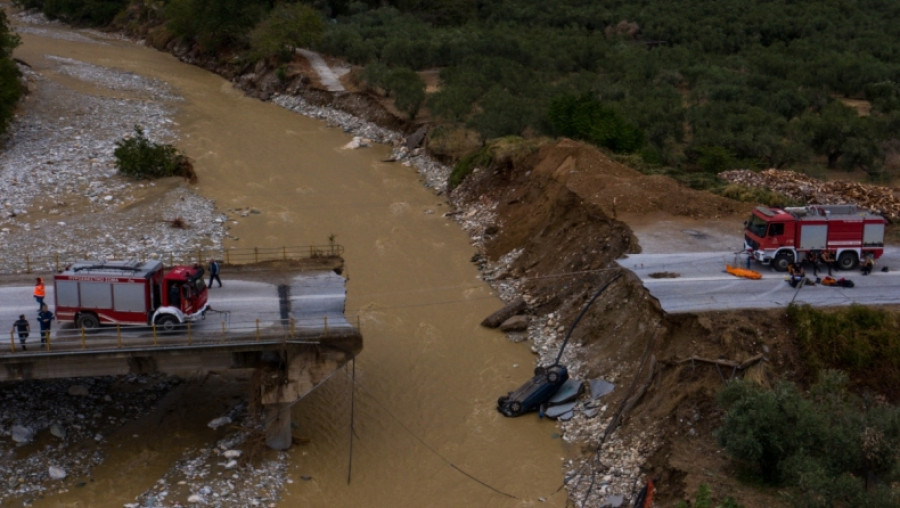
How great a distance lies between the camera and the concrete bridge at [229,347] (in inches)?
807

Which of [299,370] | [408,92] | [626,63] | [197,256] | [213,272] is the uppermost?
[626,63]

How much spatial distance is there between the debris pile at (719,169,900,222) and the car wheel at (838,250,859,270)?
6007 mm

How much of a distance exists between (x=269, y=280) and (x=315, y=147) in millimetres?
25487

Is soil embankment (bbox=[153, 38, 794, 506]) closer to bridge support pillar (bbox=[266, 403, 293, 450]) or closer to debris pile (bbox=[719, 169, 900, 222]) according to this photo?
debris pile (bbox=[719, 169, 900, 222])

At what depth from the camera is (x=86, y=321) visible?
2109cm

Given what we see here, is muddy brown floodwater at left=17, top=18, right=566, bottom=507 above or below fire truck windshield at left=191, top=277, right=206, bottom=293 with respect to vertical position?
below

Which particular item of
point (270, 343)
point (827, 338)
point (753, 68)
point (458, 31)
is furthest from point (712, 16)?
point (270, 343)

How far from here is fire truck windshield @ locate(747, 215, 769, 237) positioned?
990 inches

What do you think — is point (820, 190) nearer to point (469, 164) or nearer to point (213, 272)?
point (469, 164)

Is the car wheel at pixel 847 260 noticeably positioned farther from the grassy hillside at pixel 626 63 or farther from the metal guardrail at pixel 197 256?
the metal guardrail at pixel 197 256

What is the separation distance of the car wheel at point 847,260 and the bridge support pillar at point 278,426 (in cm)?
1424

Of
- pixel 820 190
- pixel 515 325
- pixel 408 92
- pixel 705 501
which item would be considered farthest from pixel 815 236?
pixel 408 92

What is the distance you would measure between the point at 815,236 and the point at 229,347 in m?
14.7

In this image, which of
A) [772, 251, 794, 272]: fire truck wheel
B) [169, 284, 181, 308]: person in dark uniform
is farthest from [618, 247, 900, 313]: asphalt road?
[169, 284, 181, 308]: person in dark uniform
